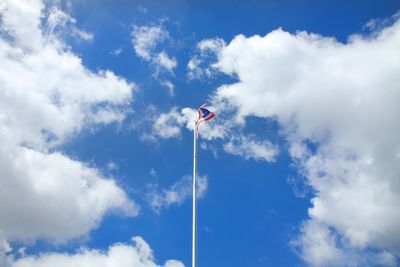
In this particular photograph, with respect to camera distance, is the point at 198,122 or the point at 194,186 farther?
the point at 198,122

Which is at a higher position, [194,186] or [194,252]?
[194,186]

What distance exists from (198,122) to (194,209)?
10.1 meters

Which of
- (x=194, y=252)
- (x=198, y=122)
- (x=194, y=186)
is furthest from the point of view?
(x=198, y=122)

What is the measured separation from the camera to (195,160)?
41.9 metres

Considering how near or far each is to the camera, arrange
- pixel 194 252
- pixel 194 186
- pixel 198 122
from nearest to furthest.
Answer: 1. pixel 194 252
2. pixel 194 186
3. pixel 198 122

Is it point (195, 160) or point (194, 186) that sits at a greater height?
point (195, 160)

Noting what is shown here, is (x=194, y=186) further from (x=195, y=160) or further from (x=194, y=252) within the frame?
(x=194, y=252)

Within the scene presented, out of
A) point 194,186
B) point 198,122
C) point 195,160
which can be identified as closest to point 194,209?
point 194,186

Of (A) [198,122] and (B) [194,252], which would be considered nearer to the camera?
(B) [194,252]

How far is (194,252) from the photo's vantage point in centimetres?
3581

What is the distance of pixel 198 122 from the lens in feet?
147

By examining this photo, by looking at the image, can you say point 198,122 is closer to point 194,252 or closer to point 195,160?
point 195,160

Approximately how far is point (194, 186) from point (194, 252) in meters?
6.17

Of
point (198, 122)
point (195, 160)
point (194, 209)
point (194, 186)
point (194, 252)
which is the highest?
point (198, 122)
